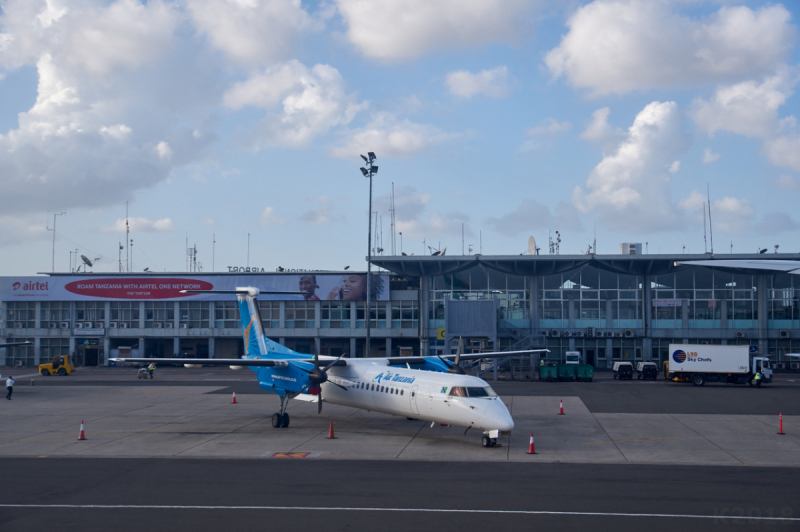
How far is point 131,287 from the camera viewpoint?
7144 centimetres

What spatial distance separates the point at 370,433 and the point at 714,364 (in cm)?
3312

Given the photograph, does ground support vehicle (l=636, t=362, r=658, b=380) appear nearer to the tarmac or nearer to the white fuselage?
the tarmac

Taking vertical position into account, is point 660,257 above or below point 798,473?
above

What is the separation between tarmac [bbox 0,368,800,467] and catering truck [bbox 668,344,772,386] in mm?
6681

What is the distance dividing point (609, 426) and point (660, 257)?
38.5 metres

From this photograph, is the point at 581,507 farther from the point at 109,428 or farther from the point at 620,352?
the point at 620,352

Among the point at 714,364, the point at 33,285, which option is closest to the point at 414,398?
the point at 714,364

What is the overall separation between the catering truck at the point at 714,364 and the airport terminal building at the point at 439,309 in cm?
1368

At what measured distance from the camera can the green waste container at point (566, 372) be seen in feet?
171

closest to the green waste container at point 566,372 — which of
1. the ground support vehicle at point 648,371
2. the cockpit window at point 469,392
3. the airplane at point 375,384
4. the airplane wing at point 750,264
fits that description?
the ground support vehicle at point 648,371

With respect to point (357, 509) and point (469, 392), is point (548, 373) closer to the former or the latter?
point (469, 392)

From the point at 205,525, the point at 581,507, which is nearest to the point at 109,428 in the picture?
the point at 205,525

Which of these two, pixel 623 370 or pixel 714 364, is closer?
pixel 714 364

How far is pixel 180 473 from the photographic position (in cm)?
1862
